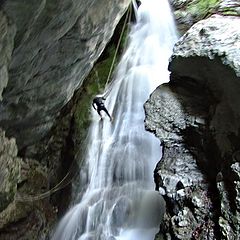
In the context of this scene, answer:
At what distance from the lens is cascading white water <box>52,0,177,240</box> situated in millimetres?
7094

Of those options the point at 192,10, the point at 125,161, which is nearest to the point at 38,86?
the point at 125,161

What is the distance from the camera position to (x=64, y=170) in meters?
8.79

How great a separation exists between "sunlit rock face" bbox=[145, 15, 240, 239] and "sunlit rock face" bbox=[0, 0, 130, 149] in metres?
1.46

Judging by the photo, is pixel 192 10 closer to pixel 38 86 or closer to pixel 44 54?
pixel 38 86

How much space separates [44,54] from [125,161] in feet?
11.4

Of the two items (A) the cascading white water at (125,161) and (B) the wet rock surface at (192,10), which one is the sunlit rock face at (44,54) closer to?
(A) the cascading white water at (125,161)

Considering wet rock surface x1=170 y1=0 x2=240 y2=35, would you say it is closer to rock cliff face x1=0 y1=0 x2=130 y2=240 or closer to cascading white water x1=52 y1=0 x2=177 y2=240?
cascading white water x1=52 y1=0 x2=177 y2=240

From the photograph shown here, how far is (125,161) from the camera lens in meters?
8.15

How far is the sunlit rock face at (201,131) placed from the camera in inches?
190

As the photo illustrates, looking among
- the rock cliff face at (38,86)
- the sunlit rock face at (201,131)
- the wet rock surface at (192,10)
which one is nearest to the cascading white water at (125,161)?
the wet rock surface at (192,10)

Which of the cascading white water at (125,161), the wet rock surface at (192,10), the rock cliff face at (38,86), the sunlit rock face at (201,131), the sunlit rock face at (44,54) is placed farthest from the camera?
the wet rock surface at (192,10)

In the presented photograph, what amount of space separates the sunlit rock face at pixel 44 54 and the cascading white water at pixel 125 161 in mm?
1522

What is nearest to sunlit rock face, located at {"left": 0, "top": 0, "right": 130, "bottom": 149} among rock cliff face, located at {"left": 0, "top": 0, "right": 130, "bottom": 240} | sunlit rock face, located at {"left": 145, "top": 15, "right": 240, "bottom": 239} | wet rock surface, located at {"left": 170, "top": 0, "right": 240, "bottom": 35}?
rock cliff face, located at {"left": 0, "top": 0, "right": 130, "bottom": 240}

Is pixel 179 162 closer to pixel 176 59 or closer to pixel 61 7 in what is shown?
pixel 176 59
